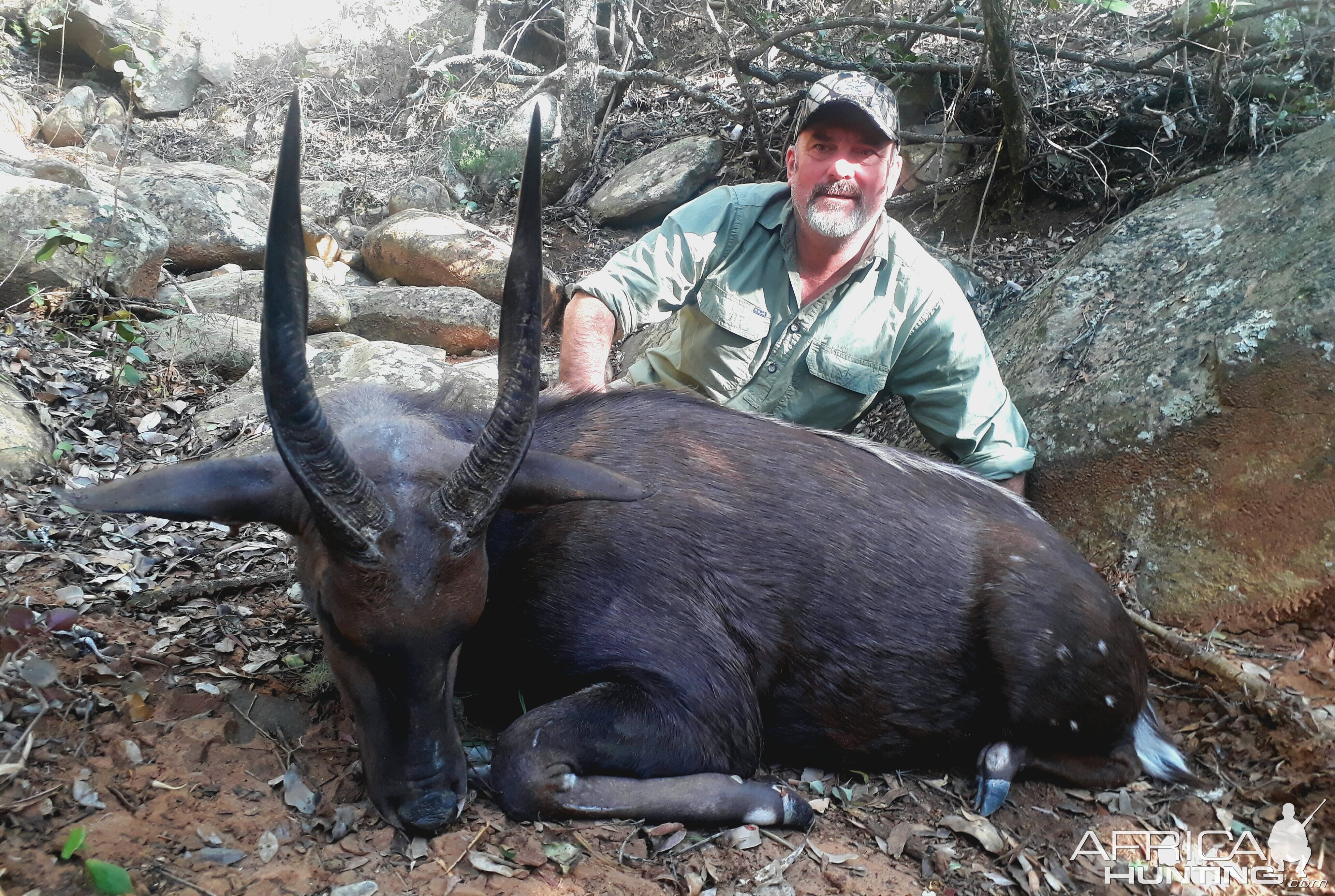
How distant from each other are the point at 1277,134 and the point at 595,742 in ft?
20.0

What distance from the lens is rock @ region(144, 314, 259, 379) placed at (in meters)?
6.24

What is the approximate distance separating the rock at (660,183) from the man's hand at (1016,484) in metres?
5.66

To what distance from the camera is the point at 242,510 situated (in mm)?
2977

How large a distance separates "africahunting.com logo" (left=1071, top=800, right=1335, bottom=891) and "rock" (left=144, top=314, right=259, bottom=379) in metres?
5.70

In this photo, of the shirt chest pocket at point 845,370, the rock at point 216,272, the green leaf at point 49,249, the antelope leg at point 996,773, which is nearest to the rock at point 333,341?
the rock at point 216,272

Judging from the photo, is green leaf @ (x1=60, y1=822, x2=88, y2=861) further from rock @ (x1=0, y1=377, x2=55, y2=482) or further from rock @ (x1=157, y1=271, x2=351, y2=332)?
rock @ (x1=157, y1=271, x2=351, y2=332)

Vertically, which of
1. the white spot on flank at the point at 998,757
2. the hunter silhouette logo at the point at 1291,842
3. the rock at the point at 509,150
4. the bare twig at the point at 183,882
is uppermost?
the rock at the point at 509,150

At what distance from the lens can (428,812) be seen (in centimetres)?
294

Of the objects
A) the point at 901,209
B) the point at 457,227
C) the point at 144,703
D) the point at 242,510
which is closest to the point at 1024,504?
the point at 242,510

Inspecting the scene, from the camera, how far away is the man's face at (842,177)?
5074 millimetres

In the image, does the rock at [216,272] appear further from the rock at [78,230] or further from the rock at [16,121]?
the rock at [16,121]

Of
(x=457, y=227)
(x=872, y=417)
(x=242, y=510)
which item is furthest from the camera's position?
(x=457, y=227)

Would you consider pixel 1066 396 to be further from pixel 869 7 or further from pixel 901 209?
pixel 869 7

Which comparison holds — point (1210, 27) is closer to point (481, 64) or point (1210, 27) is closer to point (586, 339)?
point (586, 339)
